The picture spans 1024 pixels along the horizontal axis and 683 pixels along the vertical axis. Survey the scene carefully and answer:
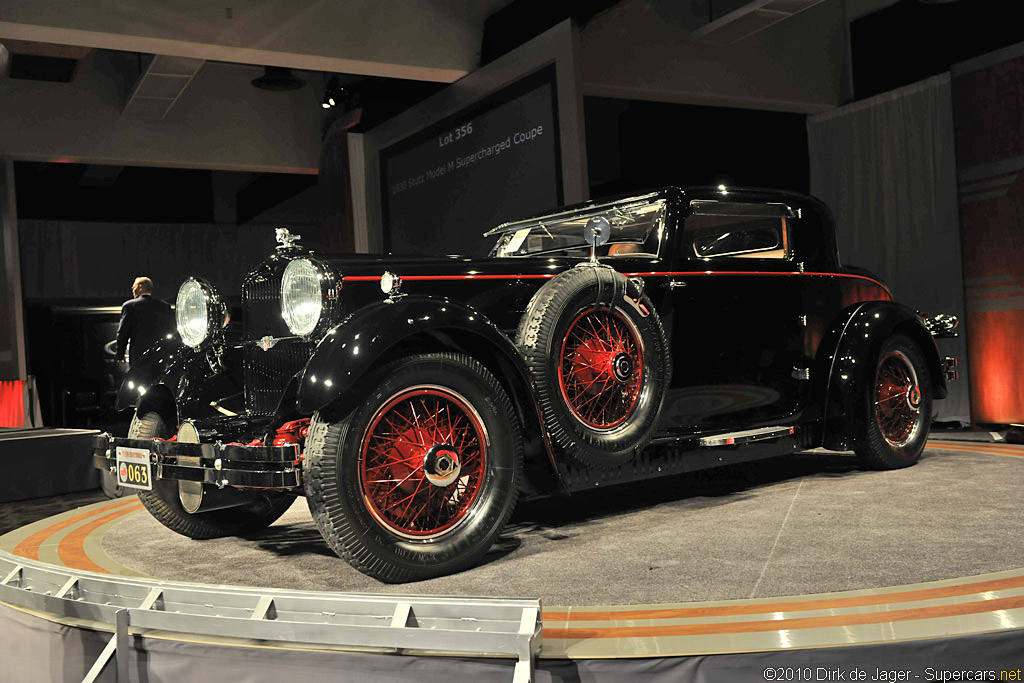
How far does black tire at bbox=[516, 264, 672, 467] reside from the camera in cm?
289

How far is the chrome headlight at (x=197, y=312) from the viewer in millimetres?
3248

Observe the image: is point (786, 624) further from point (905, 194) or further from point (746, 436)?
point (905, 194)

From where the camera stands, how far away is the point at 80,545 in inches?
132

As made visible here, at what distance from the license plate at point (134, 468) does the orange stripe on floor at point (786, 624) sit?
150 centimetres

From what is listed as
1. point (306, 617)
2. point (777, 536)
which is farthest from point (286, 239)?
point (777, 536)

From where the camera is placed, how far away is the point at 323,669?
6.13ft

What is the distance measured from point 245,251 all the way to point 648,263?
11.4m

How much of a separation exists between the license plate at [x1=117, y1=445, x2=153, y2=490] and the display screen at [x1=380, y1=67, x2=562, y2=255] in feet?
12.4

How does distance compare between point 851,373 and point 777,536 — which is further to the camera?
point 851,373

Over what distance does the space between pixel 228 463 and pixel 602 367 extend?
4.21 ft

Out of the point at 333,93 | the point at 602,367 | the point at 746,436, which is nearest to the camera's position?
the point at 602,367

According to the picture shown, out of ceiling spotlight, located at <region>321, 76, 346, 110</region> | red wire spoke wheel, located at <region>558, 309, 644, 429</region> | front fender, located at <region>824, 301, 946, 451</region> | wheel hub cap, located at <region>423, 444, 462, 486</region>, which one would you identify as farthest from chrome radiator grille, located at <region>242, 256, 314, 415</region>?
ceiling spotlight, located at <region>321, 76, 346, 110</region>

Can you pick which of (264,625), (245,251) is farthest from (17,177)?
(264,625)

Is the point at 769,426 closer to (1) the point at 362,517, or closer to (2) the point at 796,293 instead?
(2) the point at 796,293
